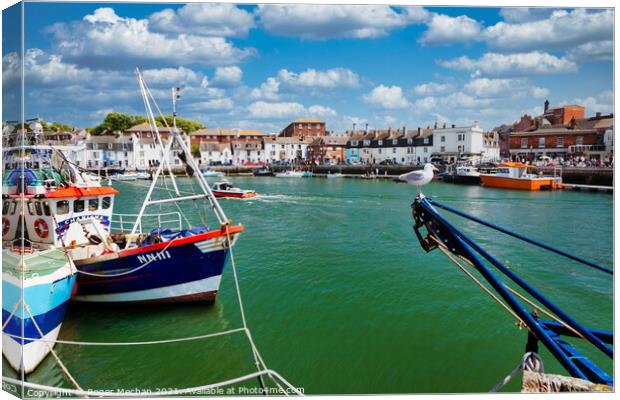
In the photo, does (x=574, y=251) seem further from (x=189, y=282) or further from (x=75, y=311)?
(x=75, y=311)

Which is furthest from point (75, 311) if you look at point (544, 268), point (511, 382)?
point (544, 268)

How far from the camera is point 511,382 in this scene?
6555mm

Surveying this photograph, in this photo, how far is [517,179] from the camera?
36.8 metres

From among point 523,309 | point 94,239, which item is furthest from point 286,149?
point 523,309

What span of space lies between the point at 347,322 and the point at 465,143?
4763 centimetres

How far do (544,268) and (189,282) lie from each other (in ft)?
30.4

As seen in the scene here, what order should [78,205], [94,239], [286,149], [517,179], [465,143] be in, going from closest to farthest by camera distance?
[78,205], [94,239], [517,179], [465,143], [286,149]

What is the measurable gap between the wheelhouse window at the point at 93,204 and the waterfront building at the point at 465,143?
4304cm

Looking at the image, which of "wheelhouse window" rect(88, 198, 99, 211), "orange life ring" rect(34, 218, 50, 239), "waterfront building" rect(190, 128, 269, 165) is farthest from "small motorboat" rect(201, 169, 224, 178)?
"orange life ring" rect(34, 218, 50, 239)

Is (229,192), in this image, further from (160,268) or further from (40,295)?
(40,295)

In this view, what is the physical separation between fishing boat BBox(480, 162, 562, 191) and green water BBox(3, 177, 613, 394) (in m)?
19.9

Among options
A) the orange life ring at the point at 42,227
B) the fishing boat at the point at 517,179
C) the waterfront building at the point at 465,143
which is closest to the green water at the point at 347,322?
the orange life ring at the point at 42,227

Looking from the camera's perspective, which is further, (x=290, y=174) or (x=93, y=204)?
(x=290, y=174)

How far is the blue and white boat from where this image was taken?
581 centimetres
